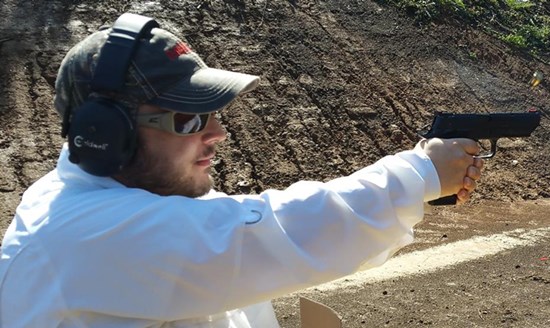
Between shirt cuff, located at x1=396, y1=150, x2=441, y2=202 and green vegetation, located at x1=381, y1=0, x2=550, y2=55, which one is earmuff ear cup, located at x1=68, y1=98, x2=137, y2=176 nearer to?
shirt cuff, located at x1=396, y1=150, x2=441, y2=202

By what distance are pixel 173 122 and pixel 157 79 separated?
124 millimetres

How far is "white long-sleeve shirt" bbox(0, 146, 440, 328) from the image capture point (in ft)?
5.85

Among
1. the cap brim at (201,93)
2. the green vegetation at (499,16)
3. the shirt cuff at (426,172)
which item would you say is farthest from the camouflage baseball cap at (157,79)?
the green vegetation at (499,16)

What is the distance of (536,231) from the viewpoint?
25.0 ft

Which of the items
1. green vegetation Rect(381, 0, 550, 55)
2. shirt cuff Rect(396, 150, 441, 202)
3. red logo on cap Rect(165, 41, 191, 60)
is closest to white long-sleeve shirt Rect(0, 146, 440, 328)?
shirt cuff Rect(396, 150, 441, 202)

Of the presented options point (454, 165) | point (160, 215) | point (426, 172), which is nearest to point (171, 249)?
point (160, 215)

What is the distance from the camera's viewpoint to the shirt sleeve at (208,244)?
1783 millimetres

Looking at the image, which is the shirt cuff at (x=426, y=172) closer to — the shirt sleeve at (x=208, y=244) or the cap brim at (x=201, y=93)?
the shirt sleeve at (x=208, y=244)

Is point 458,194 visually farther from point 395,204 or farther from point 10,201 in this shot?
point 10,201

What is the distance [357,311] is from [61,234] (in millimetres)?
3533

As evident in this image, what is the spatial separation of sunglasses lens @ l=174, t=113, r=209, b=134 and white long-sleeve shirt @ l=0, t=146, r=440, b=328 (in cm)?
20

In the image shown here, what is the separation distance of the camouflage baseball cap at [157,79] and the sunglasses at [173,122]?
37 mm

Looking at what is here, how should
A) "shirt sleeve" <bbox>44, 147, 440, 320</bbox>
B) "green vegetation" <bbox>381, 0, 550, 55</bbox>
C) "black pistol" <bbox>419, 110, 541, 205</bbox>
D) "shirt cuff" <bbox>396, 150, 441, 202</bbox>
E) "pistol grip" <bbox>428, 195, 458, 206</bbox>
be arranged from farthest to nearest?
"green vegetation" <bbox>381, 0, 550, 55</bbox> → "black pistol" <bbox>419, 110, 541, 205</bbox> → "pistol grip" <bbox>428, 195, 458, 206</bbox> → "shirt cuff" <bbox>396, 150, 441, 202</bbox> → "shirt sleeve" <bbox>44, 147, 440, 320</bbox>

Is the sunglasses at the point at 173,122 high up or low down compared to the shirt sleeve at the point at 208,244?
up
